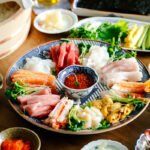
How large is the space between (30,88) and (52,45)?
0.73 m

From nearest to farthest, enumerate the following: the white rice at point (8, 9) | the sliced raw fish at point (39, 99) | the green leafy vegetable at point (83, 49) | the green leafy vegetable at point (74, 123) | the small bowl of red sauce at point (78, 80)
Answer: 1. the green leafy vegetable at point (74, 123)
2. the sliced raw fish at point (39, 99)
3. the small bowl of red sauce at point (78, 80)
4. the green leafy vegetable at point (83, 49)
5. the white rice at point (8, 9)

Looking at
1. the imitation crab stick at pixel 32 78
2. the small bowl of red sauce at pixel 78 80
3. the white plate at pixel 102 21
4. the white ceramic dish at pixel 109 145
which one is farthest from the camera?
the white plate at pixel 102 21

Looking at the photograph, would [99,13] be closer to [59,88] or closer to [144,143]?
[59,88]

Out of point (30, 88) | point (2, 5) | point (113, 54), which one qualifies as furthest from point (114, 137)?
point (2, 5)

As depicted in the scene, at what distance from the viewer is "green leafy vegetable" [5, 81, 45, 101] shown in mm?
1792

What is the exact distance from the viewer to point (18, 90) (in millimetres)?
1855

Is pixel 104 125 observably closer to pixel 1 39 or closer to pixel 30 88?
pixel 30 88

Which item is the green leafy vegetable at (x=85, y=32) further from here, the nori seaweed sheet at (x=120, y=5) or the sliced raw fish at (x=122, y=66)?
the sliced raw fish at (x=122, y=66)

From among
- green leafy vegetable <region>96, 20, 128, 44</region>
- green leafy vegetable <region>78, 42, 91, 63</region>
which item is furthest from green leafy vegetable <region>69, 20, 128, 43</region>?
green leafy vegetable <region>78, 42, 91, 63</region>

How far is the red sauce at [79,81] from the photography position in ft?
6.21

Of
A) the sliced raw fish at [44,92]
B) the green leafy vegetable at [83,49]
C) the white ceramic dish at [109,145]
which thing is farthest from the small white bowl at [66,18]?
the white ceramic dish at [109,145]

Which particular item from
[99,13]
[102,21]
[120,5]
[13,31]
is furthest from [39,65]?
[120,5]

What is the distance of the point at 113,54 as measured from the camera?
7.75 ft

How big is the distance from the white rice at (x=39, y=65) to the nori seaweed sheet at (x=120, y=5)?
1.35 m
